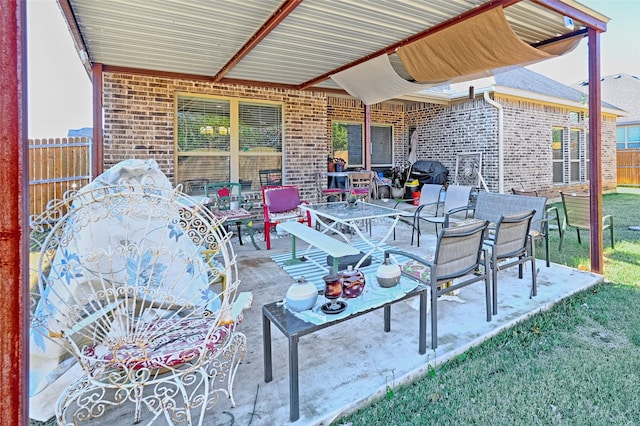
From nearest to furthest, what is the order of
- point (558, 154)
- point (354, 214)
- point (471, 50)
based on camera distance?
1. point (471, 50)
2. point (354, 214)
3. point (558, 154)

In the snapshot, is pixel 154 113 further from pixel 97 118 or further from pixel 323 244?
pixel 323 244

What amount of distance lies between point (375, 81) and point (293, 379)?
16.7ft

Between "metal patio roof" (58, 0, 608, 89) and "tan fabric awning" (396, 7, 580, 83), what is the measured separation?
0.11 metres

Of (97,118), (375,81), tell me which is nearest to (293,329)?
(375,81)

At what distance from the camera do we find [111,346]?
167 centimetres

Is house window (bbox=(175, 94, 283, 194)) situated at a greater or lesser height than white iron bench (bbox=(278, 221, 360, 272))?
greater

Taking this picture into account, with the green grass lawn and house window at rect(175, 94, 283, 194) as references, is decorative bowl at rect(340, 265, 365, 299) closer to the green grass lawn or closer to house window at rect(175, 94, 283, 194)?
the green grass lawn

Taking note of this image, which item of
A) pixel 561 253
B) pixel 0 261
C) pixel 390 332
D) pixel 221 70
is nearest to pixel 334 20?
pixel 221 70

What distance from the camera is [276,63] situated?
217 inches

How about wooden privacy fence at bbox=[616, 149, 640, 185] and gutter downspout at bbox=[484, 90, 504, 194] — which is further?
wooden privacy fence at bbox=[616, 149, 640, 185]

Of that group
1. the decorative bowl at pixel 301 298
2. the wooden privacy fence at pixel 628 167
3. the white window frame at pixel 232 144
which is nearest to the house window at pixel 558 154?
the white window frame at pixel 232 144

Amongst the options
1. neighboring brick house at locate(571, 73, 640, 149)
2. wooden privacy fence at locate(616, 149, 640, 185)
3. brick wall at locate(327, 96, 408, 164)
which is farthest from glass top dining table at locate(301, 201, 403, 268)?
neighboring brick house at locate(571, 73, 640, 149)

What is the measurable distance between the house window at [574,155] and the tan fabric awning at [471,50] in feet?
25.9

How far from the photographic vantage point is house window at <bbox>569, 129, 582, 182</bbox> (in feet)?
36.1
